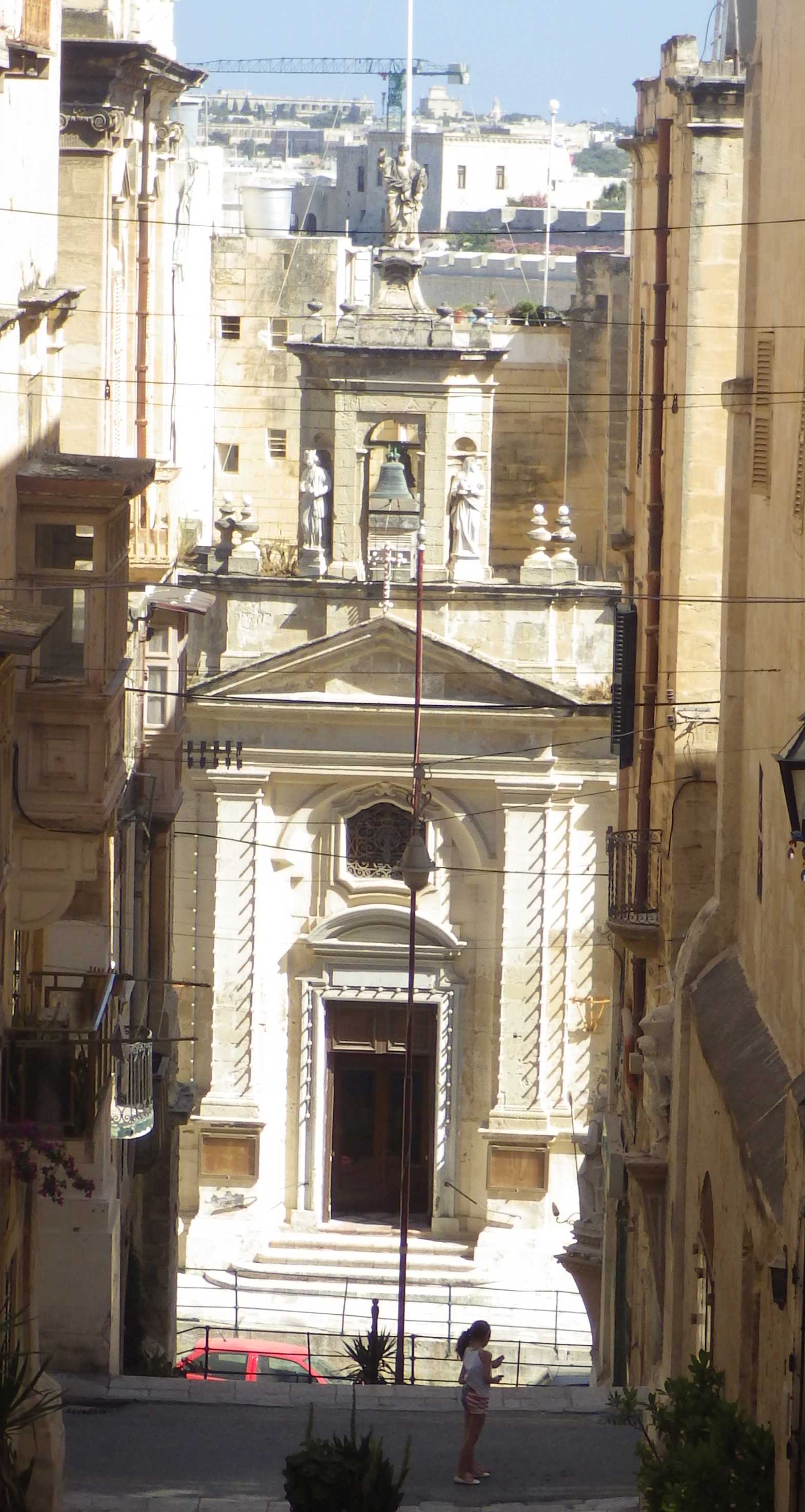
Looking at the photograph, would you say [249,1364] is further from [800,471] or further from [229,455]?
[229,455]

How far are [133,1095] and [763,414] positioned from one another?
805 cm

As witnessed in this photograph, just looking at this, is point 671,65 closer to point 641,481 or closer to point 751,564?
point 641,481

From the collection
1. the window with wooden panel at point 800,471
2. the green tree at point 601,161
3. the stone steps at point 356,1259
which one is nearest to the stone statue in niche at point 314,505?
the stone steps at point 356,1259

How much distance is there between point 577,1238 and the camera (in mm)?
24734

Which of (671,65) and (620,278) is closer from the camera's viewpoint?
(671,65)

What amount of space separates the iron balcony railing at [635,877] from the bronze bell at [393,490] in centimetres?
1203

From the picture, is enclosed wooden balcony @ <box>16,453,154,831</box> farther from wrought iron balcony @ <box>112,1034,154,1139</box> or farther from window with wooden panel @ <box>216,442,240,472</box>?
window with wooden panel @ <box>216,442,240,472</box>

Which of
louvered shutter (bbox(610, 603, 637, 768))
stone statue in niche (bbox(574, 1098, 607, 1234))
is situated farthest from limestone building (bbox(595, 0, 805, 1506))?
stone statue in niche (bbox(574, 1098, 607, 1234))

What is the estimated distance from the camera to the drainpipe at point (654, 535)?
21.5 m

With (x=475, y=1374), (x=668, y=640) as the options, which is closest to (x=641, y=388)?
(x=668, y=640)

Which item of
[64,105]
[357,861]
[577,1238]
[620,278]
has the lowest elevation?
[577,1238]

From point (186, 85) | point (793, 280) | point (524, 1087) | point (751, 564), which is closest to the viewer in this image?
point (793, 280)

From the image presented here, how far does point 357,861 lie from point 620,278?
1085 centimetres

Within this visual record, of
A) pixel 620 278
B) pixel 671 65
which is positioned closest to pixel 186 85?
pixel 671 65
